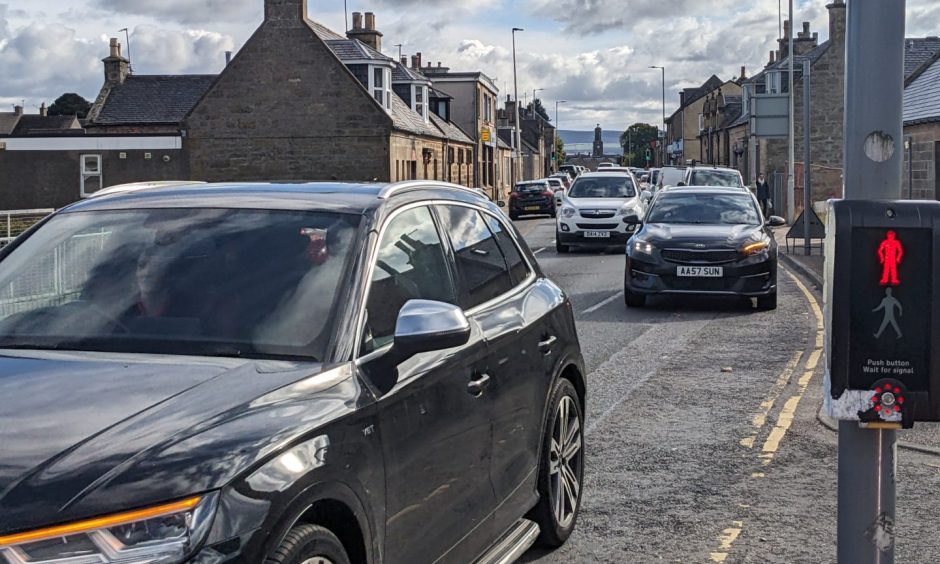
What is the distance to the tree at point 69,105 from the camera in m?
124

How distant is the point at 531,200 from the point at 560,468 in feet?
130

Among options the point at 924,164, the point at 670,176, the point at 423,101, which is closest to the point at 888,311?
the point at 924,164

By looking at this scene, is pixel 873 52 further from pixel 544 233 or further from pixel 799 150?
pixel 799 150

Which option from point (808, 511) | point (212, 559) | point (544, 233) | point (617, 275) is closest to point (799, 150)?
point (544, 233)

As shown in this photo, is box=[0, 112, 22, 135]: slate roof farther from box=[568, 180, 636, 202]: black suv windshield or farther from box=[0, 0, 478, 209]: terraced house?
box=[568, 180, 636, 202]: black suv windshield

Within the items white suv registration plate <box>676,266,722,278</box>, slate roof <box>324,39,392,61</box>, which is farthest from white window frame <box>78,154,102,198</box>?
white suv registration plate <box>676,266,722,278</box>

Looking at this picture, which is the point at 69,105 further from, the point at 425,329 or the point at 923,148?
the point at 425,329

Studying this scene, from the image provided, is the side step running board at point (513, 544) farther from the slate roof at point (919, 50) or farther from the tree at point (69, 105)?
the tree at point (69, 105)

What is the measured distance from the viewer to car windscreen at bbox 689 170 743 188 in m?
32.1

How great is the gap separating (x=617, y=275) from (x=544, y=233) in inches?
585

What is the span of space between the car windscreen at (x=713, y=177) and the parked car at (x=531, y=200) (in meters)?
12.9

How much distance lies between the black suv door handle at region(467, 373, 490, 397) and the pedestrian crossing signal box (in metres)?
1.49

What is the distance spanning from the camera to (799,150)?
5588cm

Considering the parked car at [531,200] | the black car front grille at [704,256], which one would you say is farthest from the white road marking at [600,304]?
the parked car at [531,200]
